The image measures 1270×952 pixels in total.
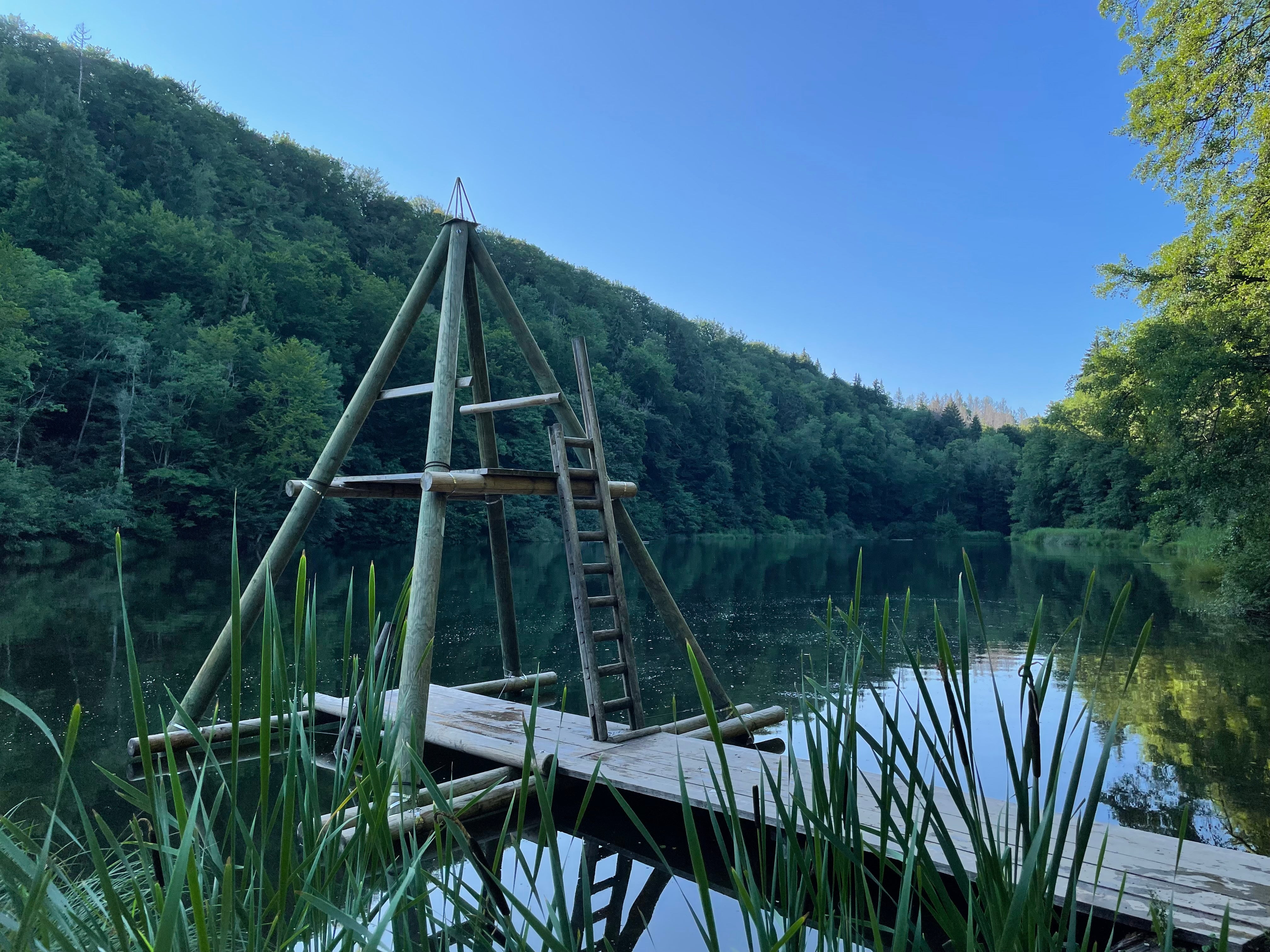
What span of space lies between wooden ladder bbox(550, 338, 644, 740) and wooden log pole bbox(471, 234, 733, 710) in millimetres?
168

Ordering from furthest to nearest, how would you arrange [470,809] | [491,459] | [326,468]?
[491,459]
[326,468]
[470,809]

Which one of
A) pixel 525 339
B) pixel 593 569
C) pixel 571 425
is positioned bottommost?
pixel 593 569

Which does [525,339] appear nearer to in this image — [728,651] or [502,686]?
[502,686]

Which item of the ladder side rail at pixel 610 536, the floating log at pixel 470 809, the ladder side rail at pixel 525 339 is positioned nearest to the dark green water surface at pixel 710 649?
the floating log at pixel 470 809

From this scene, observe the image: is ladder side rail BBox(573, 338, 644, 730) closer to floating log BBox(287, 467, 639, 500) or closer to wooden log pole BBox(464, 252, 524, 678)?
floating log BBox(287, 467, 639, 500)

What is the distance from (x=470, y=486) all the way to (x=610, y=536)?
93cm

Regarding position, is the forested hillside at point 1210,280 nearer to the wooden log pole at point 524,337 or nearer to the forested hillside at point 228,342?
the wooden log pole at point 524,337

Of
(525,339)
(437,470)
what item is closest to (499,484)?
(437,470)

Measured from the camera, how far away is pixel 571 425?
6.33 metres

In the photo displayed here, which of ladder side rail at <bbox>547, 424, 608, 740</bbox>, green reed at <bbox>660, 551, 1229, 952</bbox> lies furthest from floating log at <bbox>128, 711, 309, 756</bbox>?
green reed at <bbox>660, 551, 1229, 952</bbox>

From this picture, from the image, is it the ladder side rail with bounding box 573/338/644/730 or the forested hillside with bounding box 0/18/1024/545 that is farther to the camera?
the forested hillside with bounding box 0/18/1024/545

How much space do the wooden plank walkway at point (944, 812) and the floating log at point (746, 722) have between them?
0.81 feet

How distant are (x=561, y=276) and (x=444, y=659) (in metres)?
56.2

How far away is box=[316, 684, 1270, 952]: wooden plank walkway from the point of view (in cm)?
289
